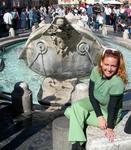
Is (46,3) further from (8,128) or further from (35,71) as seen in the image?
(8,128)

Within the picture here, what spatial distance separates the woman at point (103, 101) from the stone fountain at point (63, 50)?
20.7 ft

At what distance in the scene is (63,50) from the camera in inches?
487

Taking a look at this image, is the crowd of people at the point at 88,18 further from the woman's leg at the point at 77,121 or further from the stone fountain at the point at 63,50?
the woman's leg at the point at 77,121

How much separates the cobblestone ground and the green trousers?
6.11 ft

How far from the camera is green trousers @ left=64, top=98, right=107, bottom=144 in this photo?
4.89 meters

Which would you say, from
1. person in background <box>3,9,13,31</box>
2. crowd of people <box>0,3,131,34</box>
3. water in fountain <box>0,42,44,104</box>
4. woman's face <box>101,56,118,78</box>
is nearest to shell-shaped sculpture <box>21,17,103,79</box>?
water in fountain <box>0,42,44,104</box>

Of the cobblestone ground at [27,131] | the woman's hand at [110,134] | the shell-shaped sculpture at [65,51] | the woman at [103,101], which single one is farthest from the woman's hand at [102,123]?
the shell-shaped sculpture at [65,51]

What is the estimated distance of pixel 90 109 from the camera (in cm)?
516

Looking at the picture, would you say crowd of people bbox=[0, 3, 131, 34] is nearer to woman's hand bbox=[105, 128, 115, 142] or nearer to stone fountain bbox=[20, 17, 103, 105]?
stone fountain bbox=[20, 17, 103, 105]

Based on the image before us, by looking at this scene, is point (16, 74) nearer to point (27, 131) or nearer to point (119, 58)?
point (27, 131)

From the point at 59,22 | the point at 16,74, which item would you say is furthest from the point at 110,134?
the point at 16,74

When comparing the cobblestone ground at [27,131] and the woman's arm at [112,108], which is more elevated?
the woman's arm at [112,108]

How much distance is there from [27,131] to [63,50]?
16.4 feet

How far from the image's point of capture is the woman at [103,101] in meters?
4.91
